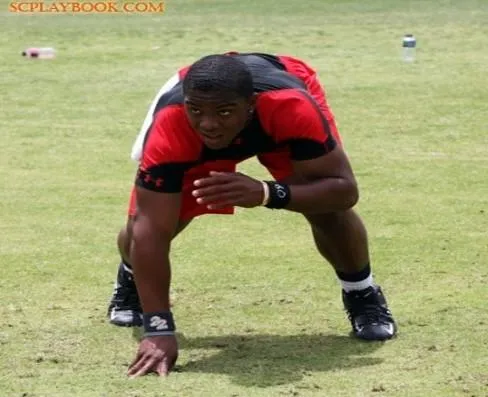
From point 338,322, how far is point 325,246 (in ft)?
1.48

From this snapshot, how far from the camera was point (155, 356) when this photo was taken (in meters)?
6.47

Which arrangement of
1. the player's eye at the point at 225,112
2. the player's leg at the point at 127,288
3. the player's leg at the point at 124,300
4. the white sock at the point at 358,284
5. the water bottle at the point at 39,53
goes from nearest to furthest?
1. the player's eye at the point at 225,112
2. the player's leg at the point at 127,288
3. the white sock at the point at 358,284
4. the player's leg at the point at 124,300
5. the water bottle at the point at 39,53

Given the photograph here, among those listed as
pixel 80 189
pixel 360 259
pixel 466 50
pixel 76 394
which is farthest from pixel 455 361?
pixel 466 50

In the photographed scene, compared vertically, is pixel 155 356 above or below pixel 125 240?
below

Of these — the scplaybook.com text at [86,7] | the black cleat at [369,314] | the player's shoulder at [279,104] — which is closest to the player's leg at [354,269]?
the black cleat at [369,314]

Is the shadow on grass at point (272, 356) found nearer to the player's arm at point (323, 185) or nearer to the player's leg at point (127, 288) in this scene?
the player's leg at point (127, 288)

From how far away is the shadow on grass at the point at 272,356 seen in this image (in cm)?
649

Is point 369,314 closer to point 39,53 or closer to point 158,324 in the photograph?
point 158,324

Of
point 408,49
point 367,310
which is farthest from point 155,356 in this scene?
point 408,49

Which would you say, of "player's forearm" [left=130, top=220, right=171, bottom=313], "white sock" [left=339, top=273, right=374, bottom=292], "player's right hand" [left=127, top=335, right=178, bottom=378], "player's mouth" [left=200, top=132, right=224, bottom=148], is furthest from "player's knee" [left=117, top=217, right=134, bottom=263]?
"white sock" [left=339, top=273, right=374, bottom=292]

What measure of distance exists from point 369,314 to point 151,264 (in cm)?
118

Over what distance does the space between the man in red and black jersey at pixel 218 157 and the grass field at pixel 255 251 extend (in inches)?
15.0

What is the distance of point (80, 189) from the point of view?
11.4 m

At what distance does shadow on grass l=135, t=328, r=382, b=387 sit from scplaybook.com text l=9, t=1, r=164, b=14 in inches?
860
